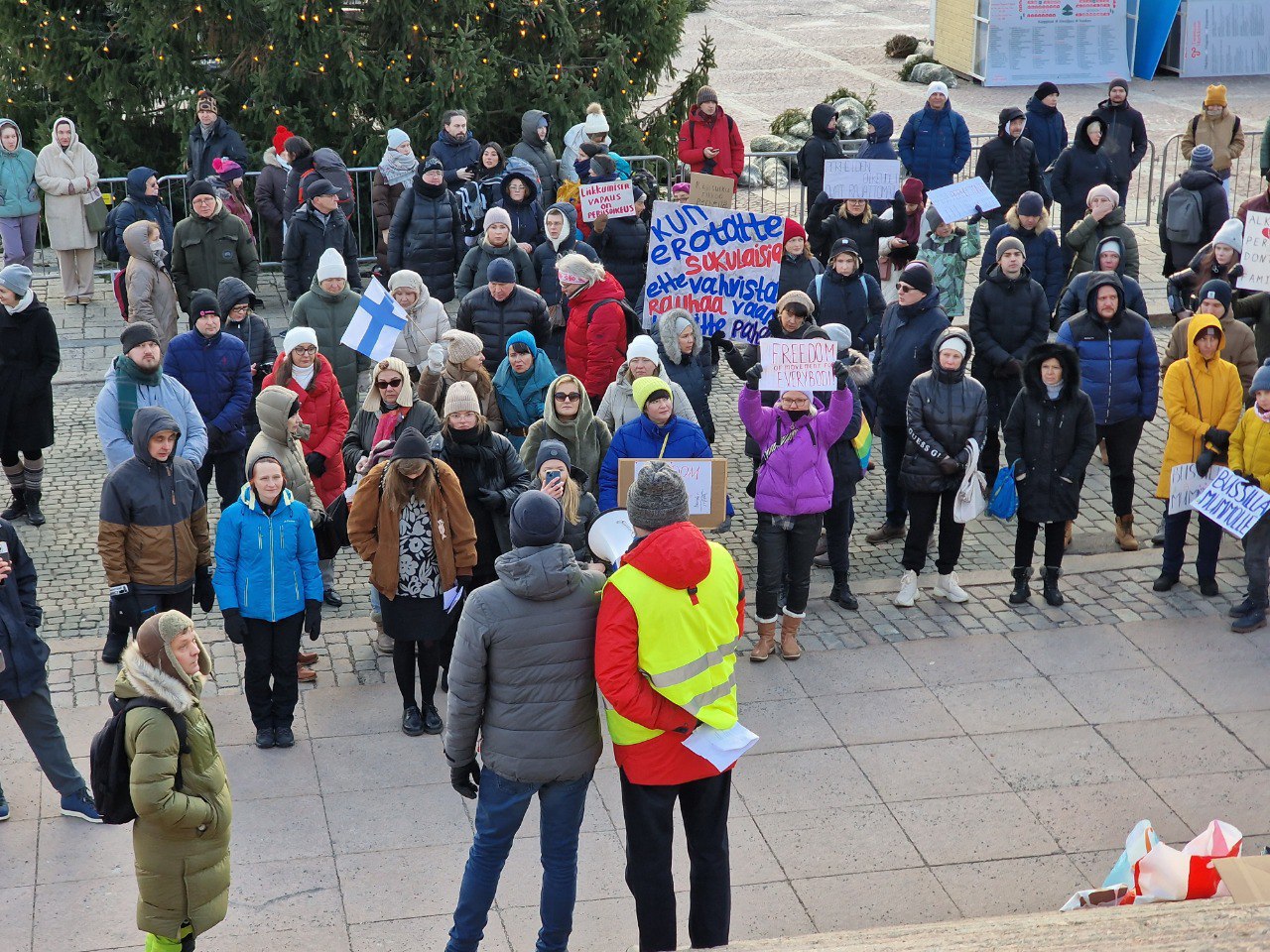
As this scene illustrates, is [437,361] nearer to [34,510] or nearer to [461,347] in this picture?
[461,347]

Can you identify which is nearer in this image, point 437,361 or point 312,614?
point 312,614

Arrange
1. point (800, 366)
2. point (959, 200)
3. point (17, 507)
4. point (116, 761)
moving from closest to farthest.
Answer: point (116, 761) → point (800, 366) → point (17, 507) → point (959, 200)

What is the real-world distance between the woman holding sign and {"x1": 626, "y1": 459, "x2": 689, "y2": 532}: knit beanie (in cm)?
528

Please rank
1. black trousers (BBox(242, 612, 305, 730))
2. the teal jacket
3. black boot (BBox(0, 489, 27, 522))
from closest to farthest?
black trousers (BBox(242, 612, 305, 730)) < black boot (BBox(0, 489, 27, 522)) < the teal jacket

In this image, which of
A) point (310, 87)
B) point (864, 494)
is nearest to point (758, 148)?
point (310, 87)

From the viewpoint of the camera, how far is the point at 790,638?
8883 millimetres

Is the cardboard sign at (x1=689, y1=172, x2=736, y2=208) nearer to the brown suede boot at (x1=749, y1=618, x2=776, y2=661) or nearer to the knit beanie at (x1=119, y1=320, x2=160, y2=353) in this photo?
the brown suede boot at (x1=749, y1=618, x2=776, y2=661)

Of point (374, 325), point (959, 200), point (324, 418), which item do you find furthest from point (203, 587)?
point (959, 200)

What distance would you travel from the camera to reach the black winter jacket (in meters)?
9.42

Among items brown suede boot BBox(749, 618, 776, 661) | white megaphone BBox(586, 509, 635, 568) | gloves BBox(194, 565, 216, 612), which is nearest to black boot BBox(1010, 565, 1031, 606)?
brown suede boot BBox(749, 618, 776, 661)

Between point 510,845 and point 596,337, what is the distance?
523cm

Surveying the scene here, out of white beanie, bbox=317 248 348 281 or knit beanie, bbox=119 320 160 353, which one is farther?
white beanie, bbox=317 248 348 281

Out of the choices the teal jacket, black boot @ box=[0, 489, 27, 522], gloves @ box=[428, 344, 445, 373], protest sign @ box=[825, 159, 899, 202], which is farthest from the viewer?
the teal jacket

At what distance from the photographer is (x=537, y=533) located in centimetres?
543
